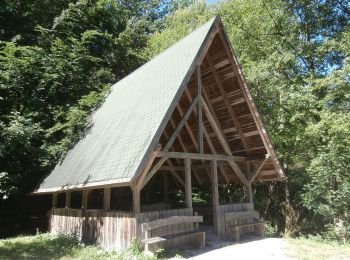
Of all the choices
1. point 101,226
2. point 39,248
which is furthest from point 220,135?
point 39,248

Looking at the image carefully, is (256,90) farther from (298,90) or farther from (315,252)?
(315,252)

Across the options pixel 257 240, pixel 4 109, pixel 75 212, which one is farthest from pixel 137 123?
pixel 4 109

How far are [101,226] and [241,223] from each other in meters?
4.75

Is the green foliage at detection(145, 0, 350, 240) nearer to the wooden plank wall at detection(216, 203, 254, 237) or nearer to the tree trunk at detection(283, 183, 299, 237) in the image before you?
the tree trunk at detection(283, 183, 299, 237)

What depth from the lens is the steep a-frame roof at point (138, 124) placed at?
8727 mm

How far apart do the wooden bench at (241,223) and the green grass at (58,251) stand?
12.5 ft

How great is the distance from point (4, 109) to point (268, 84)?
13187mm

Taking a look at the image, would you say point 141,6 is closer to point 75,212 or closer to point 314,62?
point 314,62

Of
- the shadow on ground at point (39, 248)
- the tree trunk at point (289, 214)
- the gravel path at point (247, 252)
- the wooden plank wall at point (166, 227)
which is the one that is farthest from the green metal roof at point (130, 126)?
the tree trunk at point (289, 214)

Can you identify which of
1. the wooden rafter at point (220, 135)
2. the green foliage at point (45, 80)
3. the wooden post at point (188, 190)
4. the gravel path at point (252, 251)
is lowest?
the gravel path at point (252, 251)

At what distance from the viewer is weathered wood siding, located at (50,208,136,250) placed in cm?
895

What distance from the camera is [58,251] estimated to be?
392 inches

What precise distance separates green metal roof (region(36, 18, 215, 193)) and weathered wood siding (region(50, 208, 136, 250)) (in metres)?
1.12

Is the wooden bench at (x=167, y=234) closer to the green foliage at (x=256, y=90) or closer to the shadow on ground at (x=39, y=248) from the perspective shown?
the shadow on ground at (x=39, y=248)
